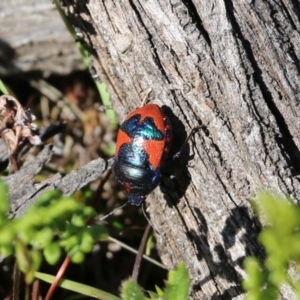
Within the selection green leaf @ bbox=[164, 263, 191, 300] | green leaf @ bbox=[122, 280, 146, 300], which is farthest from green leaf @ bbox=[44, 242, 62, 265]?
green leaf @ bbox=[164, 263, 191, 300]

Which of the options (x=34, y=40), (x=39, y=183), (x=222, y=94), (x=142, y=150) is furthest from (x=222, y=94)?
(x=34, y=40)

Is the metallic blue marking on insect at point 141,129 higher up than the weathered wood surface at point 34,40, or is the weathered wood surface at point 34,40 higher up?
the weathered wood surface at point 34,40

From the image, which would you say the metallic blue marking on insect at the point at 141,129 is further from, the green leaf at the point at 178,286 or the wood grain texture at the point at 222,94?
the green leaf at the point at 178,286

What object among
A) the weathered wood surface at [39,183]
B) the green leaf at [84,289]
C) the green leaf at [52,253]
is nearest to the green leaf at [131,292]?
the green leaf at [52,253]

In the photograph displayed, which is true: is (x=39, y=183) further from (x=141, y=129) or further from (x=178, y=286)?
(x=178, y=286)

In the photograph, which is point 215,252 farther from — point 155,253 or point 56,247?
point 56,247

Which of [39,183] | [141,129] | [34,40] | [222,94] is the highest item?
[34,40]

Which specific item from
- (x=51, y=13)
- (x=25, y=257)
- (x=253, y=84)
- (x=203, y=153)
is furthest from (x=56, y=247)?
(x=51, y=13)
